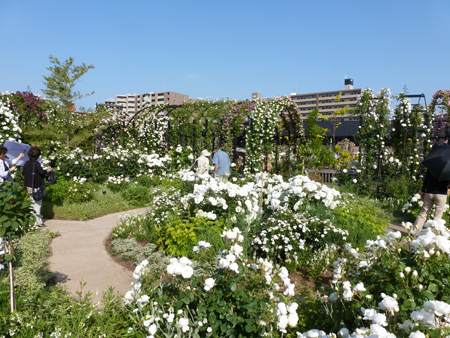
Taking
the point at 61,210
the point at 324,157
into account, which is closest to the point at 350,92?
the point at 324,157

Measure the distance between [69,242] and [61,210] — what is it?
210 cm

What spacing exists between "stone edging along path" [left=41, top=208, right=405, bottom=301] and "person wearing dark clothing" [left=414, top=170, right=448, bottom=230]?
0.97 m

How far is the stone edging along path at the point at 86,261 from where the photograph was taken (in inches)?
138

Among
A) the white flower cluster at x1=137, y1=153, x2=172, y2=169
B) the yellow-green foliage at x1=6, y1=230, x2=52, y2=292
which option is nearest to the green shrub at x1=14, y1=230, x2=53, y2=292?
the yellow-green foliage at x1=6, y1=230, x2=52, y2=292

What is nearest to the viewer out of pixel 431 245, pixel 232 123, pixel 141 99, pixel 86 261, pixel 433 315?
pixel 433 315

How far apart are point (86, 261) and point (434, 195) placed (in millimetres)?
5595

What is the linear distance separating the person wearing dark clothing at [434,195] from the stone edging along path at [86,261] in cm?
97

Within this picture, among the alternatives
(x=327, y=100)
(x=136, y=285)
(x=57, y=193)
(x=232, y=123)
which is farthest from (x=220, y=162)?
(x=327, y=100)

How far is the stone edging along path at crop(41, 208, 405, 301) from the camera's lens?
3512mm

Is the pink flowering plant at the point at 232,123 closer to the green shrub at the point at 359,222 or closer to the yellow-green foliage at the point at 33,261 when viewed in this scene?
the green shrub at the point at 359,222

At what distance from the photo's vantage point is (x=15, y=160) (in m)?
6.20

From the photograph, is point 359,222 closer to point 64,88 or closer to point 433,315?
point 433,315

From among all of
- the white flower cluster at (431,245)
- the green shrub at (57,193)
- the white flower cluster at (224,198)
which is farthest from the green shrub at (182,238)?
the green shrub at (57,193)

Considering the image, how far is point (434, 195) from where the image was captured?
4.98m
